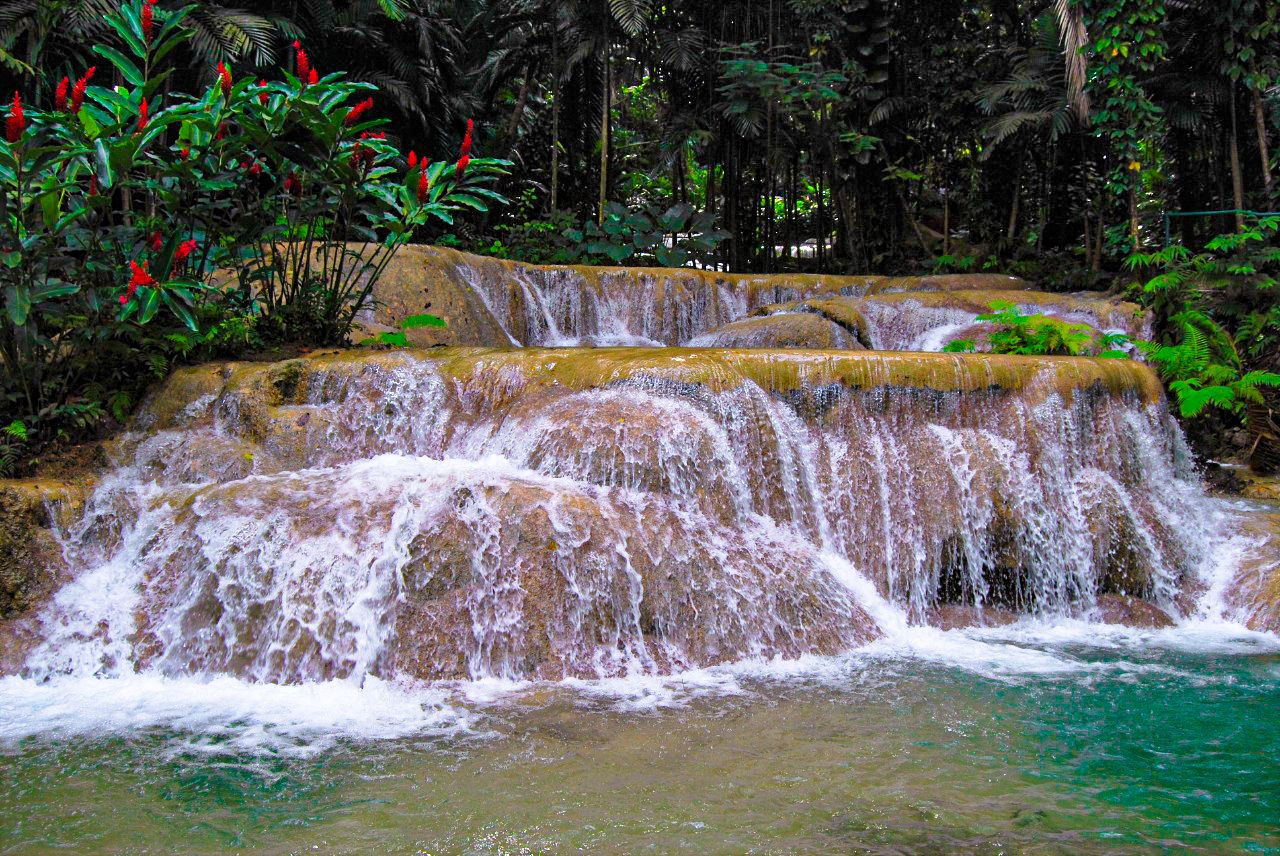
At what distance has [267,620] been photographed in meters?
5.23

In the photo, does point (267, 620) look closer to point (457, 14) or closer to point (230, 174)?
point (230, 174)

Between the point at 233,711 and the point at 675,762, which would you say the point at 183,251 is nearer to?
the point at 233,711

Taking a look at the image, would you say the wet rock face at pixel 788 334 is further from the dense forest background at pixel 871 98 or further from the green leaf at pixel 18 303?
the green leaf at pixel 18 303

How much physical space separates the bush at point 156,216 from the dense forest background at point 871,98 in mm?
7260

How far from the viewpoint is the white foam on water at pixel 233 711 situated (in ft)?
13.8

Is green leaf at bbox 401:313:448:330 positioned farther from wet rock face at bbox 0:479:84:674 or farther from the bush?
wet rock face at bbox 0:479:84:674

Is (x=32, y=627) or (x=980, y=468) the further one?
(x=980, y=468)

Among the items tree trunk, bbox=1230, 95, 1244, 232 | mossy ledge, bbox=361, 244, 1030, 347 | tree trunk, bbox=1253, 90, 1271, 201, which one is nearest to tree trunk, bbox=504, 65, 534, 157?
mossy ledge, bbox=361, 244, 1030, 347

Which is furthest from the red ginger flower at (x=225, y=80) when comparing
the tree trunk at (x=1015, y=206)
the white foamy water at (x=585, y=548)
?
the tree trunk at (x=1015, y=206)

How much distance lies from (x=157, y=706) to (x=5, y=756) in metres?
0.78

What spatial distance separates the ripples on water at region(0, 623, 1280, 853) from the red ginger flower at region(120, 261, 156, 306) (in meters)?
2.70

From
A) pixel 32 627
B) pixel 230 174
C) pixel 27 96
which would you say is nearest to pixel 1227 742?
pixel 32 627

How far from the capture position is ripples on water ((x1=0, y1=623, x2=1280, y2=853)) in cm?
322

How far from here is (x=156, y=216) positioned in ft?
23.7
